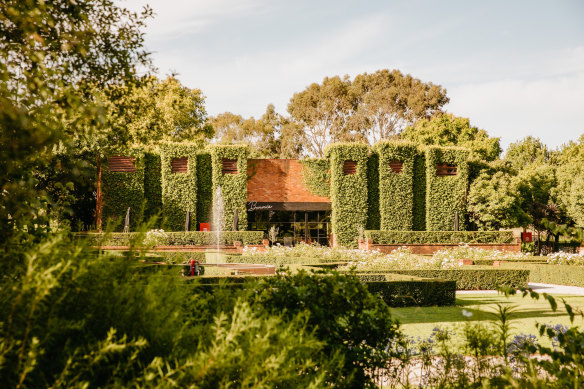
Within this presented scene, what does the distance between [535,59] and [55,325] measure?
503 inches

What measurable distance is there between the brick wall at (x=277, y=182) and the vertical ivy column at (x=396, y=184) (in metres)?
3.66

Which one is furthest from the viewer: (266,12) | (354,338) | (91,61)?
(266,12)

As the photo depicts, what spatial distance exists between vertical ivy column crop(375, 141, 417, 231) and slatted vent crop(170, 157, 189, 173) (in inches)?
457

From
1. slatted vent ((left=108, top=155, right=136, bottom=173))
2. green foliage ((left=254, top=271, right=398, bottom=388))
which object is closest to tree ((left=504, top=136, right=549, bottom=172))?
slatted vent ((left=108, top=155, right=136, bottom=173))

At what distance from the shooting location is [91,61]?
13.9ft

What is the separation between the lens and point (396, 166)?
2927cm

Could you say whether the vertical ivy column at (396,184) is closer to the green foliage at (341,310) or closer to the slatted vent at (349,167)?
the slatted vent at (349,167)

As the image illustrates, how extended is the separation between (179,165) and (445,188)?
16267mm

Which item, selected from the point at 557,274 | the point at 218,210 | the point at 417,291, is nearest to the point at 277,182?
the point at 218,210

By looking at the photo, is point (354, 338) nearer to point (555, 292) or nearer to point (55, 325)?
point (55, 325)

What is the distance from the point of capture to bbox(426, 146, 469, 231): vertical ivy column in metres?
29.1

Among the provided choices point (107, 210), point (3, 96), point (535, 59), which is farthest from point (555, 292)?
point (107, 210)

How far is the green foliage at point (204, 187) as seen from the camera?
2806 centimetres

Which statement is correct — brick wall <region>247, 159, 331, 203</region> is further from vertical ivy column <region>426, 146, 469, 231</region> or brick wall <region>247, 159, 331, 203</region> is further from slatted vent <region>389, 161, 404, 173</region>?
vertical ivy column <region>426, 146, 469, 231</region>
